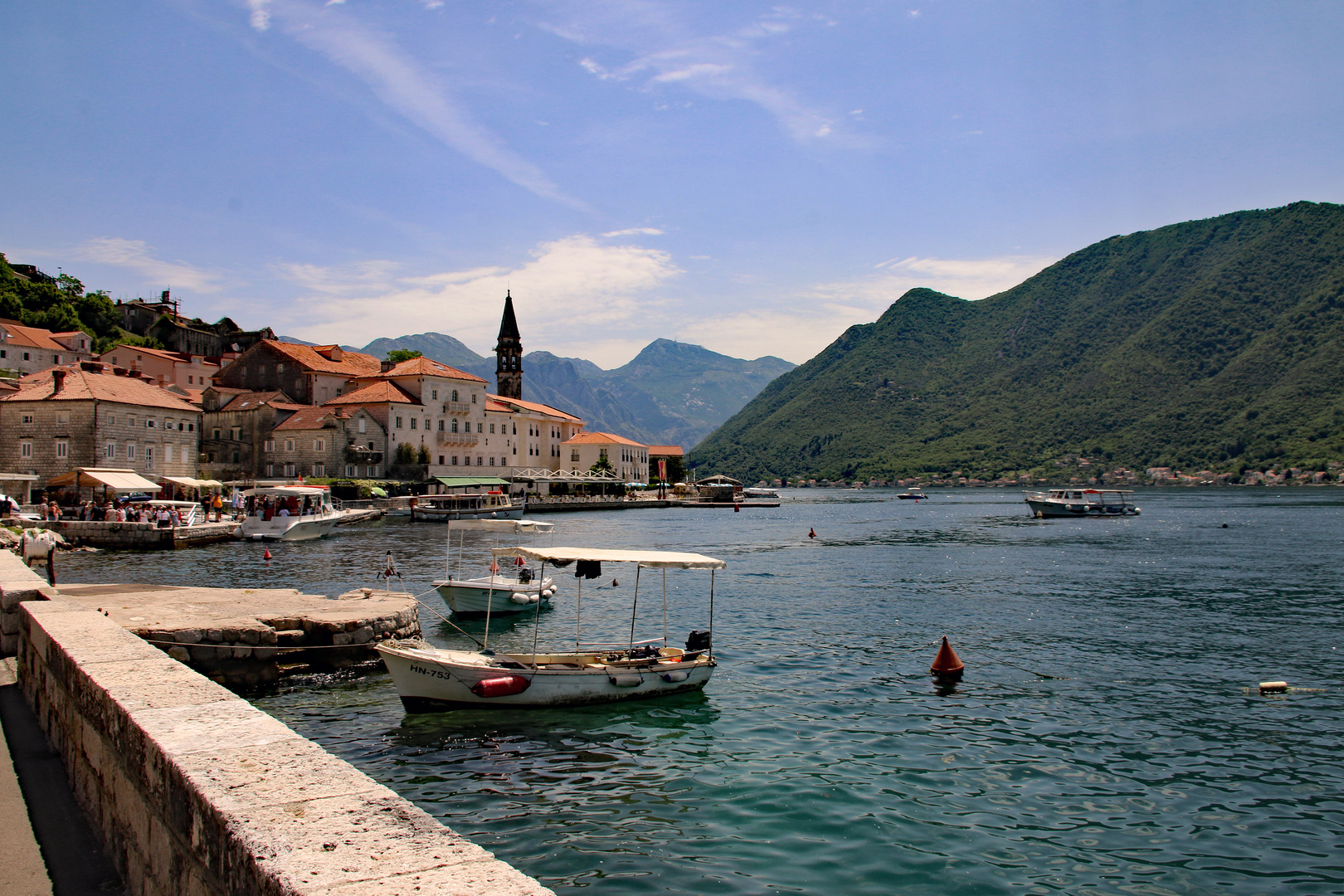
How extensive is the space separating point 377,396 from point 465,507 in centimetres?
1559

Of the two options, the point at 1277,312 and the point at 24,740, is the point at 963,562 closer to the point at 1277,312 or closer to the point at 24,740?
the point at 24,740

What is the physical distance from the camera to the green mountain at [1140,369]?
120 m

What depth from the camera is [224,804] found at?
11.3ft

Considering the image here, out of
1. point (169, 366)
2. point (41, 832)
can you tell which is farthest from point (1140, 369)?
point (41, 832)

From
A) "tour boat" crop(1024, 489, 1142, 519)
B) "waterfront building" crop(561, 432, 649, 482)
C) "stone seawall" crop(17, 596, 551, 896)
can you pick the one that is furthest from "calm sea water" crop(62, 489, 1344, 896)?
"waterfront building" crop(561, 432, 649, 482)

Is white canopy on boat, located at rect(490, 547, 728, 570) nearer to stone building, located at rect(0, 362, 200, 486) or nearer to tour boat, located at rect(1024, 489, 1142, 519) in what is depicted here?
stone building, located at rect(0, 362, 200, 486)

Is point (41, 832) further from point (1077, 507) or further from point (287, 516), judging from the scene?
point (1077, 507)

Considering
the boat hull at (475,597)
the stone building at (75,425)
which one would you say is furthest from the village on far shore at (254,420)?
the boat hull at (475,597)

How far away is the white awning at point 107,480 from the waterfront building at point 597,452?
60.6 metres

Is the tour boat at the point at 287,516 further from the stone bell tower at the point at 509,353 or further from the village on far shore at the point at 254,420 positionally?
the stone bell tower at the point at 509,353

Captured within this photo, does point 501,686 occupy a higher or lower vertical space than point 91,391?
lower

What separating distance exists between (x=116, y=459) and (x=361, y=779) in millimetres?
62579

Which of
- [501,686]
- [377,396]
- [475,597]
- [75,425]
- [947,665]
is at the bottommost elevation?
[947,665]

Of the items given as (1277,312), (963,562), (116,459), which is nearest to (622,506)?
(116,459)
